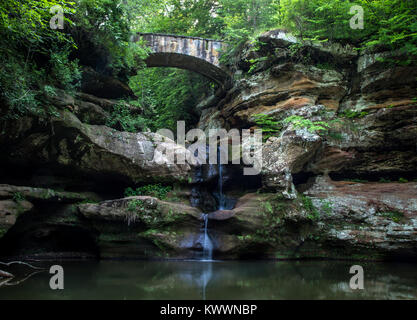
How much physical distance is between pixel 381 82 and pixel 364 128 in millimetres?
1965

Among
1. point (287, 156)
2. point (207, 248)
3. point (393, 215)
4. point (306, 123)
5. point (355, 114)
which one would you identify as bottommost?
point (207, 248)

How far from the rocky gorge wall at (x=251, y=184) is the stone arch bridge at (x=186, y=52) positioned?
4.54 metres

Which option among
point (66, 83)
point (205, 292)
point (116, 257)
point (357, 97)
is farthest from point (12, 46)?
point (357, 97)

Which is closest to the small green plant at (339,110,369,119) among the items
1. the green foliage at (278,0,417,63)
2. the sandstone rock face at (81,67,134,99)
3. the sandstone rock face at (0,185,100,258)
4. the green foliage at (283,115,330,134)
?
the green foliage at (283,115,330,134)

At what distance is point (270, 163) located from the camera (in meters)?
9.08

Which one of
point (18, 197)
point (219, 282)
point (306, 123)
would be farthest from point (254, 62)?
point (18, 197)

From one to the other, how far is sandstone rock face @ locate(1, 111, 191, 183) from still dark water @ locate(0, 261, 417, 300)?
3.13 meters

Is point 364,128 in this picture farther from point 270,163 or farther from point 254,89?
point 254,89

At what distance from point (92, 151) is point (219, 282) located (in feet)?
19.2

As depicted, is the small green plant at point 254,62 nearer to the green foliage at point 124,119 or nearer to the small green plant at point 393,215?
the green foliage at point 124,119

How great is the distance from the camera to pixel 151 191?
371 inches

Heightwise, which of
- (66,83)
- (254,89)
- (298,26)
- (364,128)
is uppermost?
(298,26)

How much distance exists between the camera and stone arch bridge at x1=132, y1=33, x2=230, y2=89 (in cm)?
1353

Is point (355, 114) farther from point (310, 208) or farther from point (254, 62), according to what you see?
point (254, 62)
